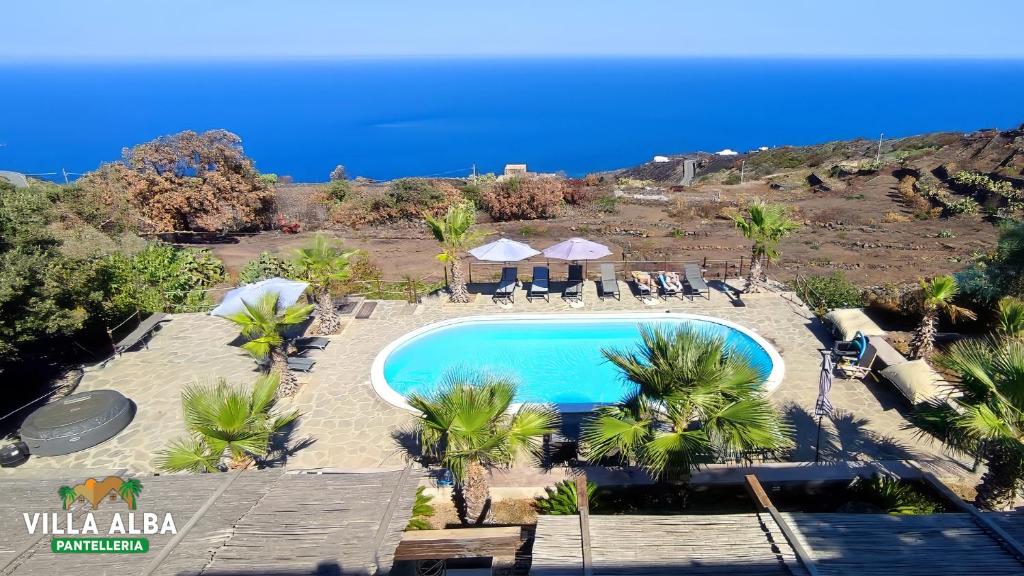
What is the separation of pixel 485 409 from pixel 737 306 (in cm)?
1118

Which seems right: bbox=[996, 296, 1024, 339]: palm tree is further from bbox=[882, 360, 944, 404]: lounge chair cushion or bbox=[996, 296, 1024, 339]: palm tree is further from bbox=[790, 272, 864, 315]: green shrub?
bbox=[790, 272, 864, 315]: green shrub

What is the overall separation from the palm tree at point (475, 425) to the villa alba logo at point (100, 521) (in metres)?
3.10

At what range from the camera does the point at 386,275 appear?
1966cm

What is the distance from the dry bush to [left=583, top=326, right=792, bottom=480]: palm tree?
22.8 metres

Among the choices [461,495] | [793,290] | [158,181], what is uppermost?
[158,181]

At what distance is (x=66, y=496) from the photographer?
5742 millimetres

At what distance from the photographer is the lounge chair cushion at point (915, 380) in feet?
32.9

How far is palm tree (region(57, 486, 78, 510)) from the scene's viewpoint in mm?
5641

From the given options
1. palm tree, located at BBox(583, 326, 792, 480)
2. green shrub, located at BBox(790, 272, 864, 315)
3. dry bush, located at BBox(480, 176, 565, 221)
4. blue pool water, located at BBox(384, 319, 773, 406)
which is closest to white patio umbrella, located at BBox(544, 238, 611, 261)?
blue pool water, located at BBox(384, 319, 773, 406)

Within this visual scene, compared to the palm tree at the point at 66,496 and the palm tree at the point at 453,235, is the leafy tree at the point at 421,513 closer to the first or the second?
the palm tree at the point at 66,496

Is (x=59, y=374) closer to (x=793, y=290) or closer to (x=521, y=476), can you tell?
(x=521, y=476)

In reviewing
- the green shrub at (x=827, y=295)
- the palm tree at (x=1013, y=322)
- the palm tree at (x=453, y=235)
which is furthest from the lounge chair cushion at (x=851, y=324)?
the palm tree at (x=453, y=235)

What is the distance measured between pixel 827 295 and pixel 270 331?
14.7 meters

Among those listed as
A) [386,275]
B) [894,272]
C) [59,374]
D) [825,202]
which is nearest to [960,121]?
[825,202]
